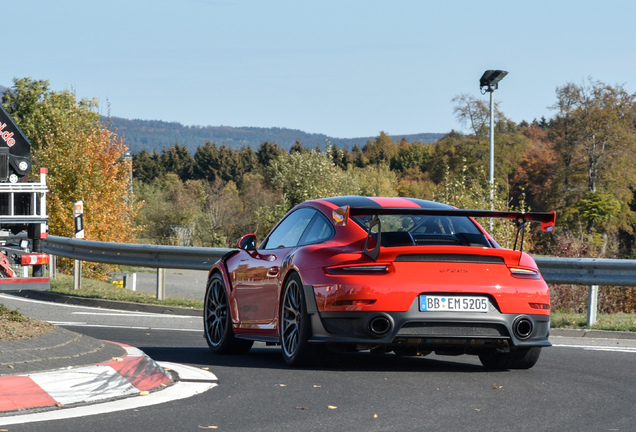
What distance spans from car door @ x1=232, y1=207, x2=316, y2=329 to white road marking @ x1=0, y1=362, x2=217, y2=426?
1.01 meters

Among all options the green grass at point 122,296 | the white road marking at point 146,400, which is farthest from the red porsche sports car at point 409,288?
the green grass at point 122,296

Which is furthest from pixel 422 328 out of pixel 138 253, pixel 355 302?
pixel 138 253

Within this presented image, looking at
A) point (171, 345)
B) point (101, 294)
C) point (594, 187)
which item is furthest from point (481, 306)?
point (594, 187)

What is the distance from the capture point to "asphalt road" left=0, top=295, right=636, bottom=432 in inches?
196

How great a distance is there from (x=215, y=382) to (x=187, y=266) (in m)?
A: 8.61

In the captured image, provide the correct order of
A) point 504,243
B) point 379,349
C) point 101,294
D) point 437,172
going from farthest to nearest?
point 437,172, point 504,243, point 101,294, point 379,349

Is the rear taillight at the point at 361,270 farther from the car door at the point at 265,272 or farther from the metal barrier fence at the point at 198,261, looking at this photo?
the metal barrier fence at the point at 198,261

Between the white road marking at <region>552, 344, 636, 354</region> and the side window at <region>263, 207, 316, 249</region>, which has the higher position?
the side window at <region>263, 207, 316, 249</region>

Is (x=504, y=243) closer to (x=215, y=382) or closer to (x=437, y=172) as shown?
(x=215, y=382)

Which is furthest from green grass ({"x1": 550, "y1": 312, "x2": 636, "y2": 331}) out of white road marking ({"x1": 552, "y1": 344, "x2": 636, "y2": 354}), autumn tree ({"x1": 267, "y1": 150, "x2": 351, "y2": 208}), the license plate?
autumn tree ({"x1": 267, "y1": 150, "x2": 351, "y2": 208})

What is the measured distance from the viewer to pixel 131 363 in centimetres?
629

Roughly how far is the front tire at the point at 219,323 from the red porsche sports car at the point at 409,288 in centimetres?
102

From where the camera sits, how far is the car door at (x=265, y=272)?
302 inches

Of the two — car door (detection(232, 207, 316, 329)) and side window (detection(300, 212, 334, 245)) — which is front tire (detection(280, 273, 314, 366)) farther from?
side window (detection(300, 212, 334, 245))
